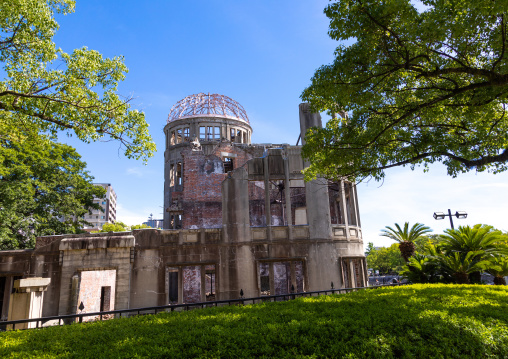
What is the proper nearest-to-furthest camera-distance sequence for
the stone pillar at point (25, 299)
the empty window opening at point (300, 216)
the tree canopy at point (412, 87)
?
1. the tree canopy at point (412, 87)
2. the stone pillar at point (25, 299)
3. the empty window opening at point (300, 216)

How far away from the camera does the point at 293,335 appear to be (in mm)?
5859

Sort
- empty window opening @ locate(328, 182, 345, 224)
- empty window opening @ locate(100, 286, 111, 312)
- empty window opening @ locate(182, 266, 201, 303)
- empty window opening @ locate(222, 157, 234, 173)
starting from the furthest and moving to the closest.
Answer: empty window opening @ locate(222, 157, 234, 173)
empty window opening @ locate(182, 266, 201, 303)
empty window opening @ locate(100, 286, 111, 312)
empty window opening @ locate(328, 182, 345, 224)

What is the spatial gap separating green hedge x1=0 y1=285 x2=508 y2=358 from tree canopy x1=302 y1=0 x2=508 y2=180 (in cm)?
653

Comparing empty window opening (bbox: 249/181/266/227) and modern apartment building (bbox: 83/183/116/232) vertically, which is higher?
modern apartment building (bbox: 83/183/116/232)

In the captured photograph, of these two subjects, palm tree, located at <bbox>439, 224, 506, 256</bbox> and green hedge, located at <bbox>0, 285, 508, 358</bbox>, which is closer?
green hedge, located at <bbox>0, 285, 508, 358</bbox>

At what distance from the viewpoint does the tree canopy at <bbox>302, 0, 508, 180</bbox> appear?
891 cm

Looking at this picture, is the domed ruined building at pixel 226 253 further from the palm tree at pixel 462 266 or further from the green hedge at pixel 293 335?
the green hedge at pixel 293 335

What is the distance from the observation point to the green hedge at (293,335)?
17.8 feet

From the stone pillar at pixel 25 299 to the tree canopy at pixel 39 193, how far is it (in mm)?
11639

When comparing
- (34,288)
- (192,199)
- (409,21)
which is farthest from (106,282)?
(409,21)

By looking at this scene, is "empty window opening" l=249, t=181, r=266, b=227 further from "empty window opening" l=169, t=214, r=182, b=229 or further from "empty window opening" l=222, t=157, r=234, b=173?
"empty window opening" l=169, t=214, r=182, b=229

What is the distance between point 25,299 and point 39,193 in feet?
59.2

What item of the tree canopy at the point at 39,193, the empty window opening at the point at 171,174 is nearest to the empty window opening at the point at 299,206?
the empty window opening at the point at 171,174

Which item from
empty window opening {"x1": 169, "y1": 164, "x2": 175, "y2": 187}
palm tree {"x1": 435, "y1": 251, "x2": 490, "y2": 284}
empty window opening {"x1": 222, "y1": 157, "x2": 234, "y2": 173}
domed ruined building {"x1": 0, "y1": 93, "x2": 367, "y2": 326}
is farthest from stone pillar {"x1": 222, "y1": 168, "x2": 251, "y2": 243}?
empty window opening {"x1": 169, "y1": 164, "x2": 175, "y2": 187}
